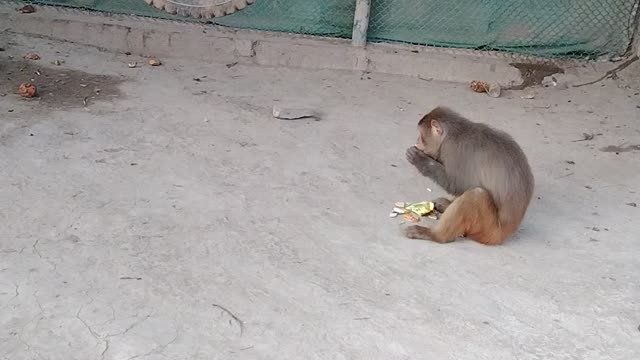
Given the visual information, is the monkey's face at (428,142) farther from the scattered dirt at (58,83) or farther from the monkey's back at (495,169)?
the scattered dirt at (58,83)

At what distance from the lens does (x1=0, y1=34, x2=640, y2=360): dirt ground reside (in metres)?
3.69

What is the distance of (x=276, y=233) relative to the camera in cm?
460

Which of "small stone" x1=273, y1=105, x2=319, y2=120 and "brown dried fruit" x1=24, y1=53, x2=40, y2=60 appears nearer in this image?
"small stone" x1=273, y1=105, x2=319, y2=120

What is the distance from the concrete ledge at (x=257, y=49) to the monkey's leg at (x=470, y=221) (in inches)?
130

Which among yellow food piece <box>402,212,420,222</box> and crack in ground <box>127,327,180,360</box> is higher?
yellow food piece <box>402,212,420,222</box>

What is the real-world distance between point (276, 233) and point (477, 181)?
1.15 m

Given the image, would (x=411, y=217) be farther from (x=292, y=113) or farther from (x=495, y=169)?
(x=292, y=113)

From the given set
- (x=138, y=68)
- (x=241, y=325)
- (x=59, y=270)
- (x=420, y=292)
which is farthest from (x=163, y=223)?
(x=138, y=68)

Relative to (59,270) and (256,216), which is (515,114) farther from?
(59,270)

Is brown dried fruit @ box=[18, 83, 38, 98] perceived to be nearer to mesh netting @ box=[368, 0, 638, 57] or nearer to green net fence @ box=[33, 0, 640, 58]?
green net fence @ box=[33, 0, 640, 58]

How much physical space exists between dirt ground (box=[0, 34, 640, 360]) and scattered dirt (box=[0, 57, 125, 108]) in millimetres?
26

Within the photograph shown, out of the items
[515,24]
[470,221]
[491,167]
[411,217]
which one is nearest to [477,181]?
[491,167]

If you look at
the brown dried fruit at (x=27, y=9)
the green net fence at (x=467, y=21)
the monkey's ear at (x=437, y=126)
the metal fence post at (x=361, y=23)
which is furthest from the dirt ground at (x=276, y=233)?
the brown dried fruit at (x=27, y=9)

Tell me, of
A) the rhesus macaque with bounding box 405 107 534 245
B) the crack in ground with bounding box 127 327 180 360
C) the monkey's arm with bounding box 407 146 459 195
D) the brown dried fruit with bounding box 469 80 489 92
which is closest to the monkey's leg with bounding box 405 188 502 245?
the rhesus macaque with bounding box 405 107 534 245
